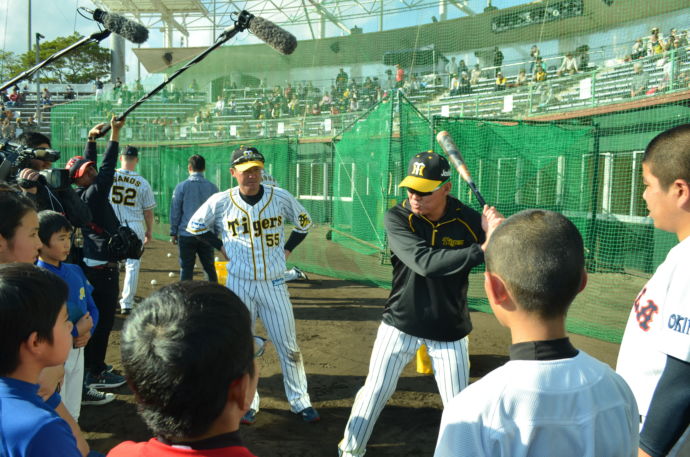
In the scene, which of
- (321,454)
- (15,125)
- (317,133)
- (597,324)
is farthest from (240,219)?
(15,125)

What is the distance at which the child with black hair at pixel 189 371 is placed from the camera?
1144mm

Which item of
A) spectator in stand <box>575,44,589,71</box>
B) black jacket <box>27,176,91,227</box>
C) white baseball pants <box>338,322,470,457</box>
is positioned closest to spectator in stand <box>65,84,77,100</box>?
spectator in stand <box>575,44,589,71</box>

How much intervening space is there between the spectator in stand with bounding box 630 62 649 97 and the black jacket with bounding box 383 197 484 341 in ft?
31.8

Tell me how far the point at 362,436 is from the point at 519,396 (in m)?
2.06

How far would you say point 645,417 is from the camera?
175 centimetres

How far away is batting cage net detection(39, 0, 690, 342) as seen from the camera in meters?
9.53

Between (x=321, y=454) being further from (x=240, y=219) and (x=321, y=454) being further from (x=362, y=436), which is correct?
(x=240, y=219)

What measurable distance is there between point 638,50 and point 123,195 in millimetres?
11925

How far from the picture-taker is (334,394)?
15.6 ft

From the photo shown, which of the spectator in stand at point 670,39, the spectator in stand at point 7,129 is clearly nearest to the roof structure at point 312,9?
the spectator in stand at point 670,39

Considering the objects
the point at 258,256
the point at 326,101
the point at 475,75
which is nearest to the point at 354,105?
the point at 326,101

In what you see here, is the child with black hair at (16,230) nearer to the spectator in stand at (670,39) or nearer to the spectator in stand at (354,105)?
the spectator in stand at (670,39)

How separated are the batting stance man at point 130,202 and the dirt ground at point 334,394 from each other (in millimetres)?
418

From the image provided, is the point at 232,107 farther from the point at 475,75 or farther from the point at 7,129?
the point at 7,129
